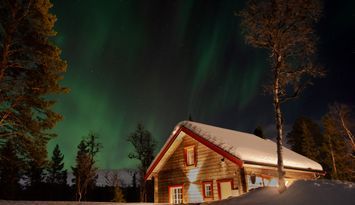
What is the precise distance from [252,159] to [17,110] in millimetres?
13326

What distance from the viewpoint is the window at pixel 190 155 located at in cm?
2116

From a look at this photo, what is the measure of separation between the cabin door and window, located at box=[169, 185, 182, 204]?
3.74m

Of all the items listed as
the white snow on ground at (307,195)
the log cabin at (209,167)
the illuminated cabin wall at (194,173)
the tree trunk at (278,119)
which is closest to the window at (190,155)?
the log cabin at (209,167)

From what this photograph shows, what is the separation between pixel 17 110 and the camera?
14.5 metres

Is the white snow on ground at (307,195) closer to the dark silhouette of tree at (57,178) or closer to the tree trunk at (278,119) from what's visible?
the tree trunk at (278,119)

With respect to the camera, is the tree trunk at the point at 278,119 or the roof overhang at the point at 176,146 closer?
the tree trunk at the point at 278,119

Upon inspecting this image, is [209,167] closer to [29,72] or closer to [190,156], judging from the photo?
[190,156]

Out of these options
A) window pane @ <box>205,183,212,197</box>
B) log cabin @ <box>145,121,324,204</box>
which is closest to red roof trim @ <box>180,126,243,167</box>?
log cabin @ <box>145,121,324,204</box>

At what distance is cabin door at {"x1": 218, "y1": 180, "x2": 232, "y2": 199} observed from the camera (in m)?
18.3

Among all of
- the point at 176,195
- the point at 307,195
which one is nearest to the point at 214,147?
the point at 176,195

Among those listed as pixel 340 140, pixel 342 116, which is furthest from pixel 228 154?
pixel 340 140

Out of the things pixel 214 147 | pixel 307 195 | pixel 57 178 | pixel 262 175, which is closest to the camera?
pixel 307 195

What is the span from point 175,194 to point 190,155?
314 cm

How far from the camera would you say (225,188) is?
61.0 feet
